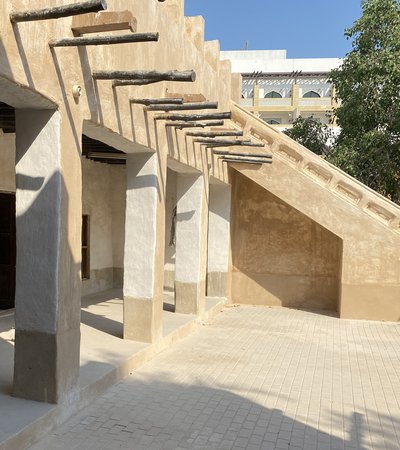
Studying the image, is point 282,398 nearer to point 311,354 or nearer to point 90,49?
point 311,354

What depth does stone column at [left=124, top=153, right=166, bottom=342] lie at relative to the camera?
274 inches

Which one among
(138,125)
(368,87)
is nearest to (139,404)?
(138,125)

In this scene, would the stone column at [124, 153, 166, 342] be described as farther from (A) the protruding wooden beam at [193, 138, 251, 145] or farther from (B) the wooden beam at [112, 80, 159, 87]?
(A) the protruding wooden beam at [193, 138, 251, 145]

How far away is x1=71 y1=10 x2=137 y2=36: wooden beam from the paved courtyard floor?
3.87 m

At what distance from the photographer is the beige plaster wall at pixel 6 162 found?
8.58 meters

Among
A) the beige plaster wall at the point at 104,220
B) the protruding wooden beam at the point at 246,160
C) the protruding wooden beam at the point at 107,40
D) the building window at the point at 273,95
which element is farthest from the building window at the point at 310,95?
the protruding wooden beam at the point at 107,40

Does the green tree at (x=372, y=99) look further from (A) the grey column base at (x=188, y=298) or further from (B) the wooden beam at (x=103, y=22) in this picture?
(B) the wooden beam at (x=103, y=22)

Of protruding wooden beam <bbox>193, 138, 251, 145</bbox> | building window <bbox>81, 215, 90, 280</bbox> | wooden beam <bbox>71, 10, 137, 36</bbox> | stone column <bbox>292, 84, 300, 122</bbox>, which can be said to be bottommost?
building window <bbox>81, 215, 90, 280</bbox>

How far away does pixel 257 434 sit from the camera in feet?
15.4

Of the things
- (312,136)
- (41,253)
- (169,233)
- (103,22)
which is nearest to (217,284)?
(169,233)

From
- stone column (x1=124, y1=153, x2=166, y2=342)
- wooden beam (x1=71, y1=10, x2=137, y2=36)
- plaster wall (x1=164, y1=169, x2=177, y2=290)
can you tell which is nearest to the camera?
wooden beam (x1=71, y1=10, x2=137, y2=36)

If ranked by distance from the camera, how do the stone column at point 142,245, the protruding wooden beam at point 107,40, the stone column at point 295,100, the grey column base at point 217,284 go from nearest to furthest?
the protruding wooden beam at point 107,40 < the stone column at point 142,245 < the grey column base at point 217,284 < the stone column at point 295,100

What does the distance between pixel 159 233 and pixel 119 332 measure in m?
1.84

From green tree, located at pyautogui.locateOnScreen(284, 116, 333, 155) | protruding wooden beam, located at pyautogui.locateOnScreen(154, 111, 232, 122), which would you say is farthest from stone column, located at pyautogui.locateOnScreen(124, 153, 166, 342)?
green tree, located at pyautogui.locateOnScreen(284, 116, 333, 155)
